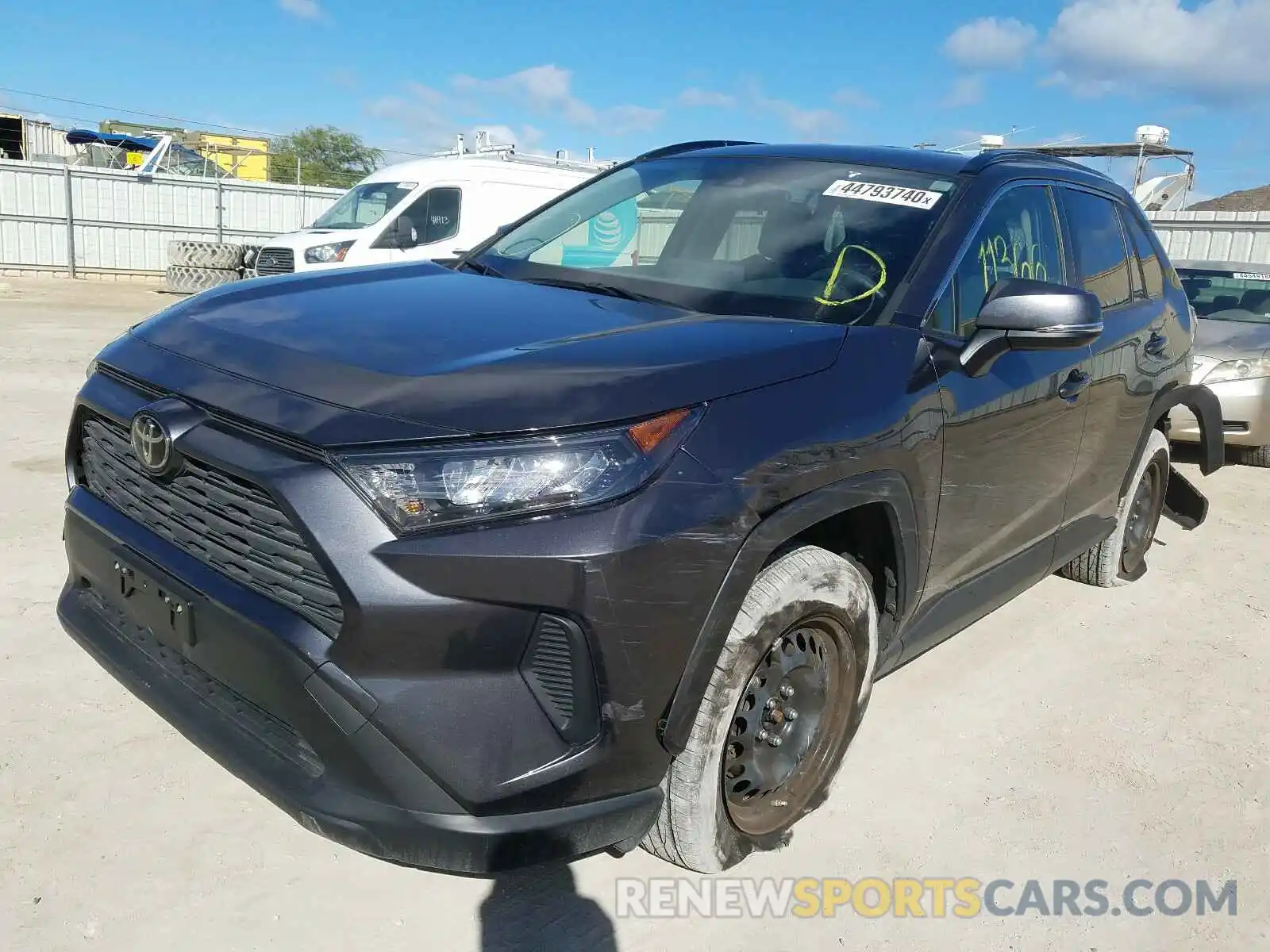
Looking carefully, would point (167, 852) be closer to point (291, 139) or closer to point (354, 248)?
point (354, 248)

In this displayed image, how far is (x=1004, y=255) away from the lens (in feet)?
10.9

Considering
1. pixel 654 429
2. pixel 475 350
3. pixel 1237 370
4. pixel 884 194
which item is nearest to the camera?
pixel 654 429

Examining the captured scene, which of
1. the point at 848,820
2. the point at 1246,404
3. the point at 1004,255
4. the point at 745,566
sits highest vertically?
the point at 1004,255

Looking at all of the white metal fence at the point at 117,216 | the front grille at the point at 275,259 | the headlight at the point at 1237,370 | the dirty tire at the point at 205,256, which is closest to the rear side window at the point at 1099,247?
the headlight at the point at 1237,370

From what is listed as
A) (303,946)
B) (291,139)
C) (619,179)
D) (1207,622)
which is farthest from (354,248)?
(291,139)

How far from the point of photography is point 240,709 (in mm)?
2242

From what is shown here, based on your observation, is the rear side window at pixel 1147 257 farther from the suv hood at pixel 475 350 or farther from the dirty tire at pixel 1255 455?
the dirty tire at pixel 1255 455

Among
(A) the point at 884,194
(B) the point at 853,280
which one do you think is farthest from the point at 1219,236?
(B) the point at 853,280

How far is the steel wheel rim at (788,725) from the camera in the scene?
2.53m

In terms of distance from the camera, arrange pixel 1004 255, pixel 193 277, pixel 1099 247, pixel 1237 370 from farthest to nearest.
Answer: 1. pixel 193 277
2. pixel 1237 370
3. pixel 1099 247
4. pixel 1004 255

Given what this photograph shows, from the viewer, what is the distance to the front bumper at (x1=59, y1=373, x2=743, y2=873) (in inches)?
75.6

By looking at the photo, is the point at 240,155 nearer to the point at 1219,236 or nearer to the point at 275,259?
the point at 275,259

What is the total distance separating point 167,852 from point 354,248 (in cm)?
1053

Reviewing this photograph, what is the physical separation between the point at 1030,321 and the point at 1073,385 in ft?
2.99
